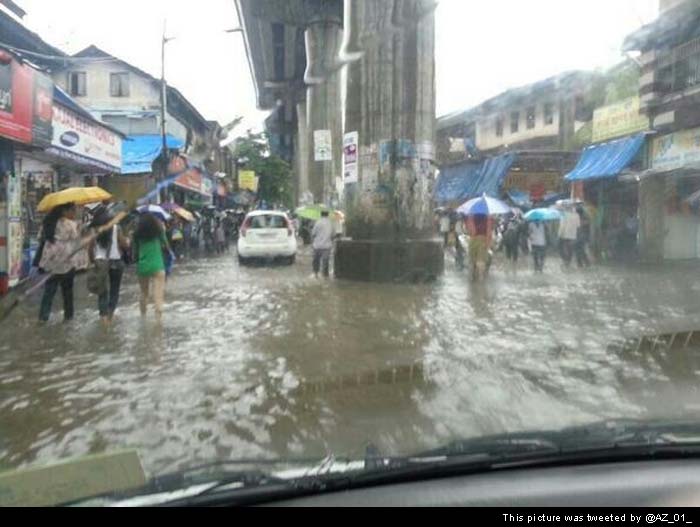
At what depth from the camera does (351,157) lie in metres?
14.0

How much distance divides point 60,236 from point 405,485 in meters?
7.32

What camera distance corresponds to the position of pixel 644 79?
1808 cm

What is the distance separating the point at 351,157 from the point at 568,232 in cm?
576

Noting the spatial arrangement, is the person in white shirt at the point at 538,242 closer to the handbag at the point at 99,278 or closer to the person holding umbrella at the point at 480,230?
the person holding umbrella at the point at 480,230

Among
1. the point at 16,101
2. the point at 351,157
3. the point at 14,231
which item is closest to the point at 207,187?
the point at 351,157

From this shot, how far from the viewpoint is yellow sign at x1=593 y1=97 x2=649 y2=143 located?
18844 millimetres

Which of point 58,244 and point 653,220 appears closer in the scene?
point 58,244

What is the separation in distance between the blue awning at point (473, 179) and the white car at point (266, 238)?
210 inches

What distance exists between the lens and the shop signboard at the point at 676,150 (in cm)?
1666

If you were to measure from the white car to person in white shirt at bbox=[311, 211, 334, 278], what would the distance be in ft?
14.4

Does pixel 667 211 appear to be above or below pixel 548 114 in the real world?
below

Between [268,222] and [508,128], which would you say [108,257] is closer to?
[268,222]

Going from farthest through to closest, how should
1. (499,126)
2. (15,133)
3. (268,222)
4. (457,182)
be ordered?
(457,182) < (499,126) < (268,222) < (15,133)

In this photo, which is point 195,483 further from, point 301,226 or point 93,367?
point 301,226
